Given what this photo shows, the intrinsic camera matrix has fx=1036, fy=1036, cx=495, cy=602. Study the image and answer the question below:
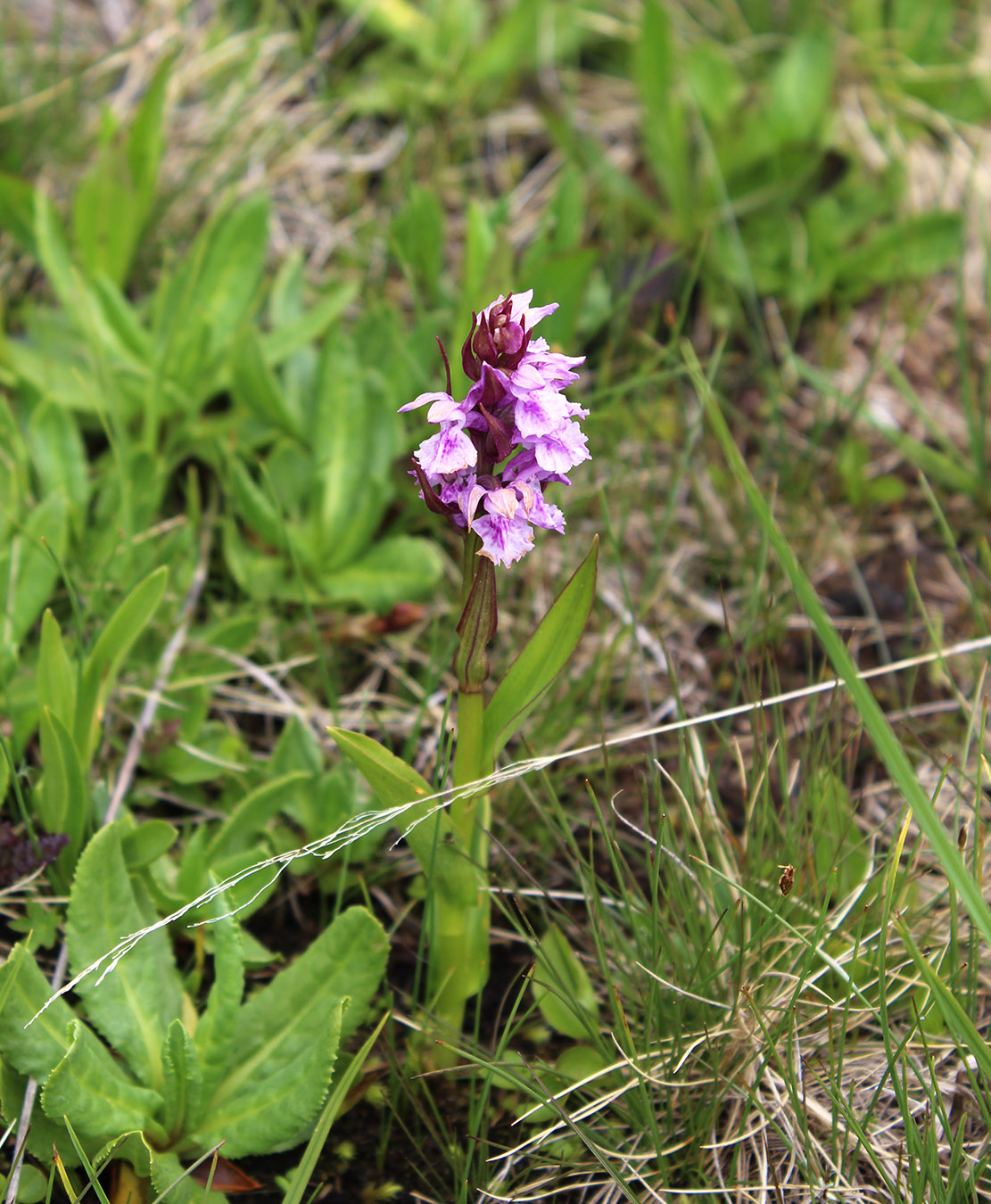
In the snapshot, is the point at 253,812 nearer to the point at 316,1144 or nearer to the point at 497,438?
the point at 316,1144

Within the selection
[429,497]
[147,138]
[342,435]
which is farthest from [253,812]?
[147,138]

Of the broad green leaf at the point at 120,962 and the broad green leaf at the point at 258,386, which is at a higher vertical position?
the broad green leaf at the point at 258,386

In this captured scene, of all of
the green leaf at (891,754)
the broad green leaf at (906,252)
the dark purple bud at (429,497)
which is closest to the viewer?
the green leaf at (891,754)

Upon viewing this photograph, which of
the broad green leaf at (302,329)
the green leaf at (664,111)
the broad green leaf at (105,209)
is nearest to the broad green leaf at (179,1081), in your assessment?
the broad green leaf at (302,329)

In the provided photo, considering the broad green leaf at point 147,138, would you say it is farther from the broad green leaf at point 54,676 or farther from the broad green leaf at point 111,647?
the broad green leaf at point 54,676

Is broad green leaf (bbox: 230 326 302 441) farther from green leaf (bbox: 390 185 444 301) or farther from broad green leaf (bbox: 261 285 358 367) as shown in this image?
green leaf (bbox: 390 185 444 301)

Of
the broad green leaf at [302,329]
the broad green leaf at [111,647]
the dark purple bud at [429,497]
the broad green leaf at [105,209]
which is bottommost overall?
the broad green leaf at [111,647]

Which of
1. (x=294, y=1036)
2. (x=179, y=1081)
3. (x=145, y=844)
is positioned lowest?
(x=294, y=1036)
